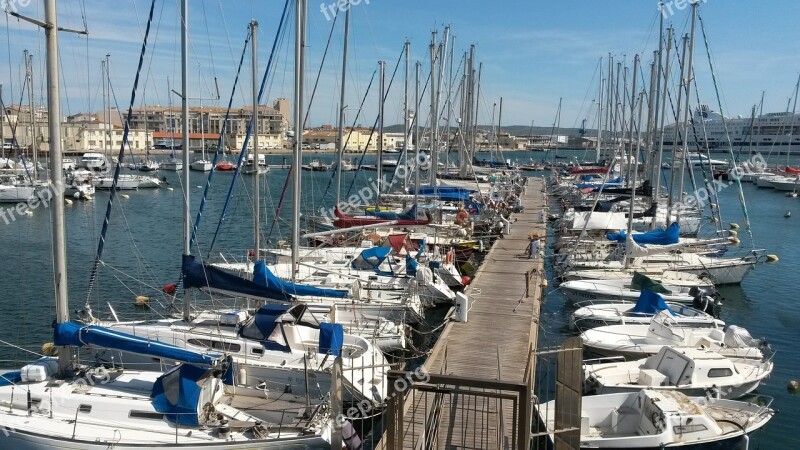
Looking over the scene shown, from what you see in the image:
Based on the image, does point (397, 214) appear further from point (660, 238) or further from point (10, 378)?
point (10, 378)

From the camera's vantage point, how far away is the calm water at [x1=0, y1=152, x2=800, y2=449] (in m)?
22.2

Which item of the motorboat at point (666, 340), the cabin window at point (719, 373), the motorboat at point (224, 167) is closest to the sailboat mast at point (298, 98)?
the motorboat at point (666, 340)

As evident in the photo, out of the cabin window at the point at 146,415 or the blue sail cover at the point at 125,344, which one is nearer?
the cabin window at the point at 146,415

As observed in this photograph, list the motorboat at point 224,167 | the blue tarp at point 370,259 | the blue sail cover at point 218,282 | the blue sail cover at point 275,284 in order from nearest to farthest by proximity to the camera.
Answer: the blue sail cover at point 218,282 < the blue sail cover at point 275,284 < the blue tarp at point 370,259 < the motorboat at point 224,167

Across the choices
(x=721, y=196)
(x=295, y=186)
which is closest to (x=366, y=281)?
(x=295, y=186)

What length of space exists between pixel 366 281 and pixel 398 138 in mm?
171758

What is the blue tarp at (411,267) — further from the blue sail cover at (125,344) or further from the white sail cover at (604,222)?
the white sail cover at (604,222)

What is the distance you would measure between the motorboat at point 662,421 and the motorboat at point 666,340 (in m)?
3.57

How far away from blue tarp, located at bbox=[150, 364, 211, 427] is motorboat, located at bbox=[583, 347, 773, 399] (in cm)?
1010

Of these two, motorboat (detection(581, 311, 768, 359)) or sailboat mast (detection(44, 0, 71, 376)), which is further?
motorboat (detection(581, 311, 768, 359))

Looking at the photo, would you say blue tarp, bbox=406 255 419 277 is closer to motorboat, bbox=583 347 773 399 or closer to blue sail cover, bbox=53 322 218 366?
motorboat, bbox=583 347 773 399

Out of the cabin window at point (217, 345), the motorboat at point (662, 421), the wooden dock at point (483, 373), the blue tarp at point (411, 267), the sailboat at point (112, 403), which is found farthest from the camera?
the blue tarp at point (411, 267)

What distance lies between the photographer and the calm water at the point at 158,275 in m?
22.2

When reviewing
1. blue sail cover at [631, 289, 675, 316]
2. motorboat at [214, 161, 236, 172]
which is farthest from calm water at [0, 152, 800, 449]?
motorboat at [214, 161, 236, 172]
